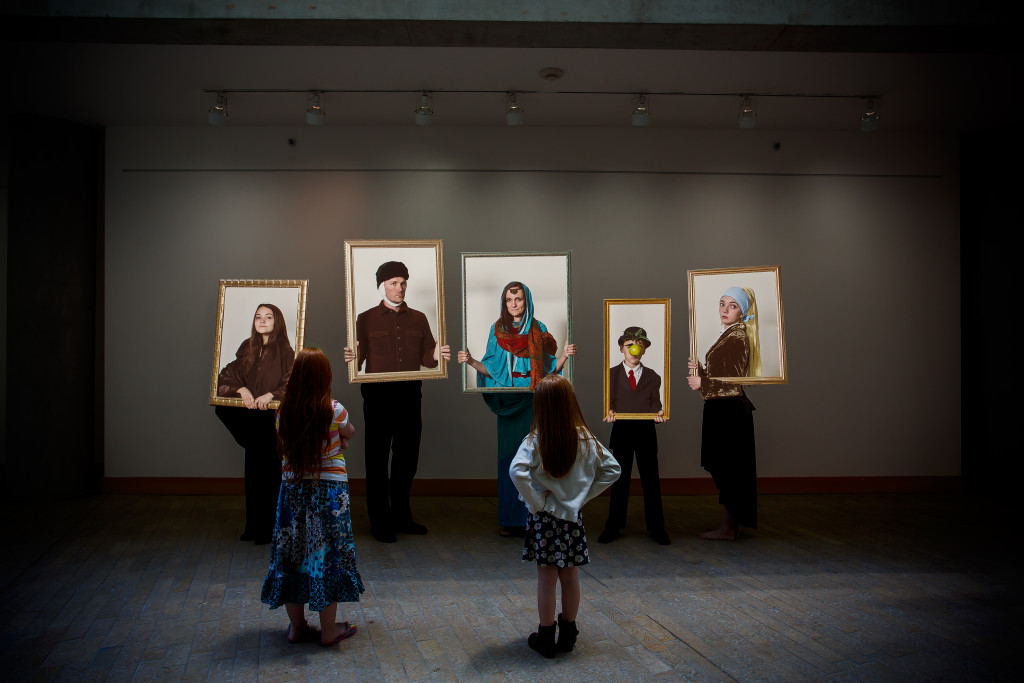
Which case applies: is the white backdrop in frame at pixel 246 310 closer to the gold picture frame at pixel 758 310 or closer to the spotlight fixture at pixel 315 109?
the spotlight fixture at pixel 315 109

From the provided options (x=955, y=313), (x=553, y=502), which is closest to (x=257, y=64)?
(x=553, y=502)

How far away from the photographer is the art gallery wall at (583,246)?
6902 mm

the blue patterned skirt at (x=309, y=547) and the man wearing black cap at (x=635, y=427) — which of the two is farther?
the man wearing black cap at (x=635, y=427)

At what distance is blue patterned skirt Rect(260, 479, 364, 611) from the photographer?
3221mm

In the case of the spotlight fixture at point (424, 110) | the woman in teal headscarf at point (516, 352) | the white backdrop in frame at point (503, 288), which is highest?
the spotlight fixture at point (424, 110)

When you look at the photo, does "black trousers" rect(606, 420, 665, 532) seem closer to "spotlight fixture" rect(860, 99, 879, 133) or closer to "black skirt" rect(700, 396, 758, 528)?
"black skirt" rect(700, 396, 758, 528)

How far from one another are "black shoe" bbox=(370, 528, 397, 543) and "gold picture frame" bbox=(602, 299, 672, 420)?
74.8 inches

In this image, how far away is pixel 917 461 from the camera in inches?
284

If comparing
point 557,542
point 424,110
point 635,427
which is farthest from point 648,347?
point 424,110

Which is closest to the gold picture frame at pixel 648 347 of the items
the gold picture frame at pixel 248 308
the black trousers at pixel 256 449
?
the gold picture frame at pixel 248 308

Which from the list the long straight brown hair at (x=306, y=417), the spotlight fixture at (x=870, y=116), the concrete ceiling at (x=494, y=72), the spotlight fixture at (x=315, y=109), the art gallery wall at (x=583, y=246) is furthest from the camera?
the art gallery wall at (x=583, y=246)

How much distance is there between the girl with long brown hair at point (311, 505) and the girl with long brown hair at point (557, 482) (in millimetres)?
879

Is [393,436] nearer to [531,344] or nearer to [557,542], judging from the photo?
[531,344]

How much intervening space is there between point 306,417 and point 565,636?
1.60 meters
